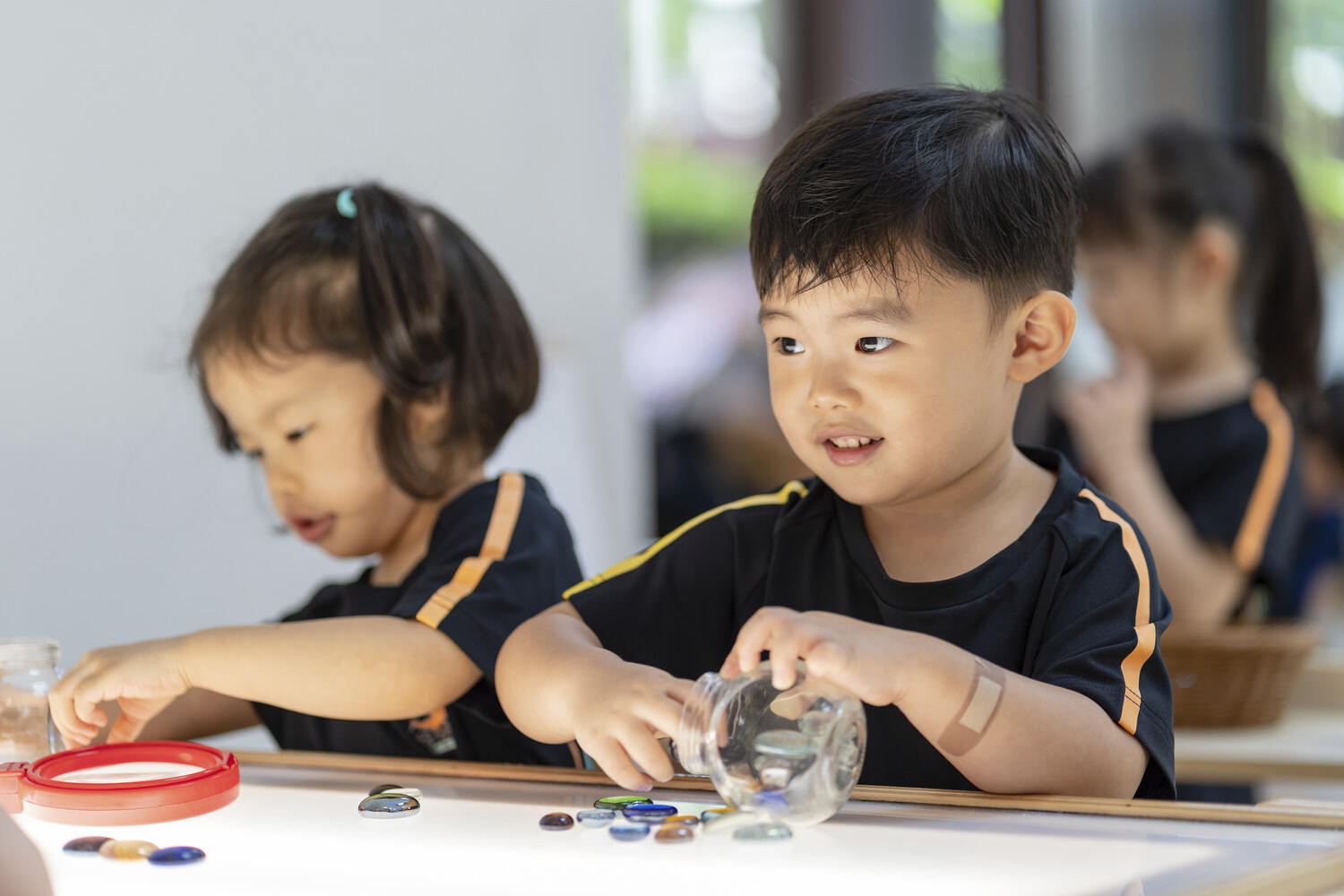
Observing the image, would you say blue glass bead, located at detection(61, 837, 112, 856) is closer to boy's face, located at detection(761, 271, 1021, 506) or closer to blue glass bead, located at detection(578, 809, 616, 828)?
blue glass bead, located at detection(578, 809, 616, 828)

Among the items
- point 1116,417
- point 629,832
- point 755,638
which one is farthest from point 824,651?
point 1116,417

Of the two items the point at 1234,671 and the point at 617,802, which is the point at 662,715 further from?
the point at 1234,671

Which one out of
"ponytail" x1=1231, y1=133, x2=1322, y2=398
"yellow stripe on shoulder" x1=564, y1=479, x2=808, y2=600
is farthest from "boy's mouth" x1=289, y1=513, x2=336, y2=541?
"ponytail" x1=1231, y1=133, x2=1322, y2=398

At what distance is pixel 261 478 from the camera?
1.47m

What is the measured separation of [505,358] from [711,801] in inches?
21.2

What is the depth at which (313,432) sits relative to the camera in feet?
3.59

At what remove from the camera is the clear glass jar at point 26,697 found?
874 millimetres

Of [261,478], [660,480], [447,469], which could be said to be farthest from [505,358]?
[660,480]

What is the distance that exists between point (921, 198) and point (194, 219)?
88cm

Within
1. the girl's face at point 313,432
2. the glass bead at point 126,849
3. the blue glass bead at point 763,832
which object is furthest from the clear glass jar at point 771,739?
the girl's face at point 313,432

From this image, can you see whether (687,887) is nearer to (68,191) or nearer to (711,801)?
(711,801)

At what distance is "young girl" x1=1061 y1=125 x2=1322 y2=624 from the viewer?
5.98ft

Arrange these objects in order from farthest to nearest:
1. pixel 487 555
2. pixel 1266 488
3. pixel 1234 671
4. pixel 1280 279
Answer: pixel 1280 279 → pixel 1266 488 → pixel 1234 671 → pixel 487 555

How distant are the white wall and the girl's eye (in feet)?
2.37
